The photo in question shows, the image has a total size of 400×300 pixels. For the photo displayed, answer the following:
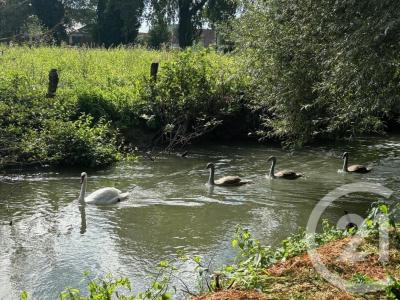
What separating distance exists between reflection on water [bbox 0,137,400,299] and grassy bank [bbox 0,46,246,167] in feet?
3.35

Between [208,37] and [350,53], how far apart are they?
304 feet

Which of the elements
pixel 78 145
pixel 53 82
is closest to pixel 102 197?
pixel 78 145

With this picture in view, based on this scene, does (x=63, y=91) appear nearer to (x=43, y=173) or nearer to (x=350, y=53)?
(x=43, y=173)

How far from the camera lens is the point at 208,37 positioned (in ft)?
333

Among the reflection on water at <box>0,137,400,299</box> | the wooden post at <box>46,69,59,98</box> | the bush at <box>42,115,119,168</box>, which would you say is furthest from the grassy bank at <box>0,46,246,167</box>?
the reflection on water at <box>0,137,400,299</box>

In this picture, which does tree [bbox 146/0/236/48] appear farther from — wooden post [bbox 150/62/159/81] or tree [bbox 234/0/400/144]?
tree [bbox 234/0/400/144]

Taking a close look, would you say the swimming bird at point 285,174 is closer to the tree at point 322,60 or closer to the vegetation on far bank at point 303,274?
the tree at point 322,60

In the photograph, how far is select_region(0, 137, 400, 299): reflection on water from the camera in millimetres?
9828

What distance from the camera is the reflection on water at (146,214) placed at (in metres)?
9.83

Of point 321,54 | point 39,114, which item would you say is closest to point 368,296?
point 321,54

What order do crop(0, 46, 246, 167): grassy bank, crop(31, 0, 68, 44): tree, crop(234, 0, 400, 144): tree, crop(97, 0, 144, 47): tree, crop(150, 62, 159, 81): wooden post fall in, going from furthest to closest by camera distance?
1. crop(31, 0, 68, 44): tree
2. crop(97, 0, 144, 47): tree
3. crop(150, 62, 159, 81): wooden post
4. crop(0, 46, 246, 167): grassy bank
5. crop(234, 0, 400, 144): tree

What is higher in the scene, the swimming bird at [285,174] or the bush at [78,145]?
the bush at [78,145]

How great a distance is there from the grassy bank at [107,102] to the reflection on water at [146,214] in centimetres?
102

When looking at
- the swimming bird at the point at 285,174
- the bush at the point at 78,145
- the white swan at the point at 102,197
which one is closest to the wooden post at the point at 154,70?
the bush at the point at 78,145
